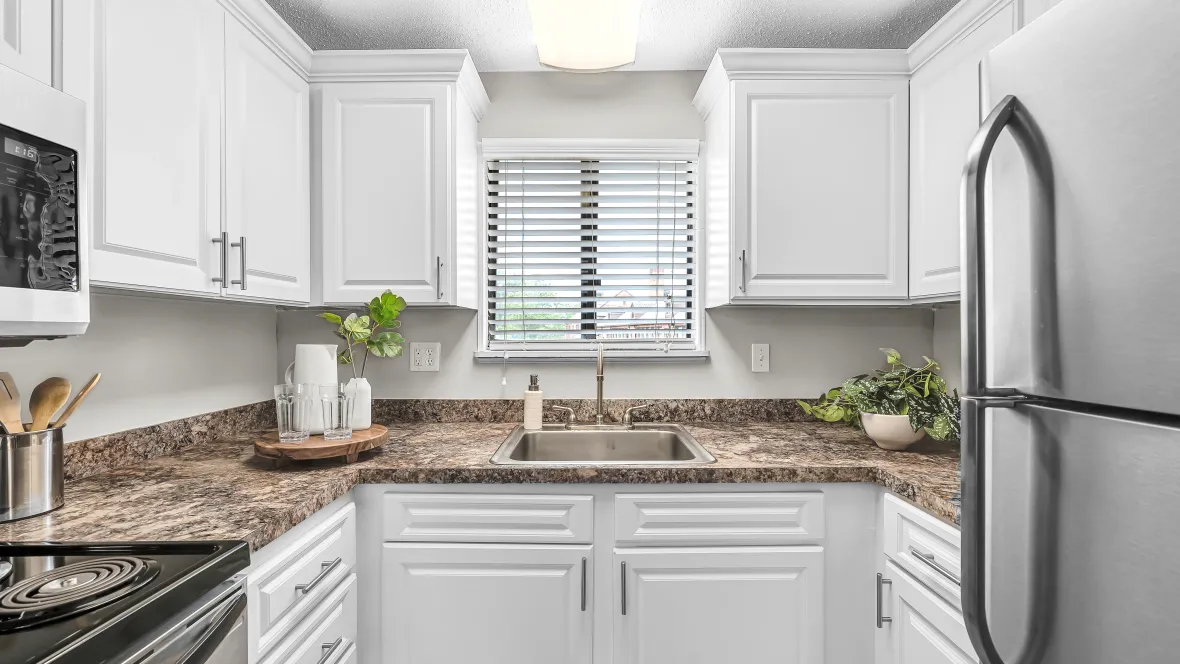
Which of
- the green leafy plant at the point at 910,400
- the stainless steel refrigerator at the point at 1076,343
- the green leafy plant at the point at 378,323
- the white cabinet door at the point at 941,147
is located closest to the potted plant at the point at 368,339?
the green leafy plant at the point at 378,323

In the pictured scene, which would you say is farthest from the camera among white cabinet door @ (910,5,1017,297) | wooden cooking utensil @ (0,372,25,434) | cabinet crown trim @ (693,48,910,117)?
cabinet crown trim @ (693,48,910,117)

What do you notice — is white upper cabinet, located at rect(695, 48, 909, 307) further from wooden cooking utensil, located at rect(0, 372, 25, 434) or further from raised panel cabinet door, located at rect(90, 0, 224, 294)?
wooden cooking utensil, located at rect(0, 372, 25, 434)

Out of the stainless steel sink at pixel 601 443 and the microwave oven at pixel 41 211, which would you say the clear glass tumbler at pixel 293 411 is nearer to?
the microwave oven at pixel 41 211

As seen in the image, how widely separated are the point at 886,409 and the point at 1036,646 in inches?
46.5

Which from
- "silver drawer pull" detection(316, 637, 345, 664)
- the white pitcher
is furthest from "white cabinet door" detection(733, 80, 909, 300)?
"silver drawer pull" detection(316, 637, 345, 664)

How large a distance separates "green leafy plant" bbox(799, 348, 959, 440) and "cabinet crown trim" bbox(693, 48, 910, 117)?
95 centimetres

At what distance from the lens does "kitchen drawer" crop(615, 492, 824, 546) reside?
5.20 ft

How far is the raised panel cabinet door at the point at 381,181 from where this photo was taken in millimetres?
1936

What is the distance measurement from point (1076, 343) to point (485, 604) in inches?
56.5

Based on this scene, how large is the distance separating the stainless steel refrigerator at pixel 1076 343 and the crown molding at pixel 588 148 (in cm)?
165

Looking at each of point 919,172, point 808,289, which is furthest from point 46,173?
point 919,172

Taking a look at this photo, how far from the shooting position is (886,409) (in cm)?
176

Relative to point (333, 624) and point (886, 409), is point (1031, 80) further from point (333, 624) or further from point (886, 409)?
point (333, 624)

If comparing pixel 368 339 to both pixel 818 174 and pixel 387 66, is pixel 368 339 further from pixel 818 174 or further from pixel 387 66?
pixel 818 174
